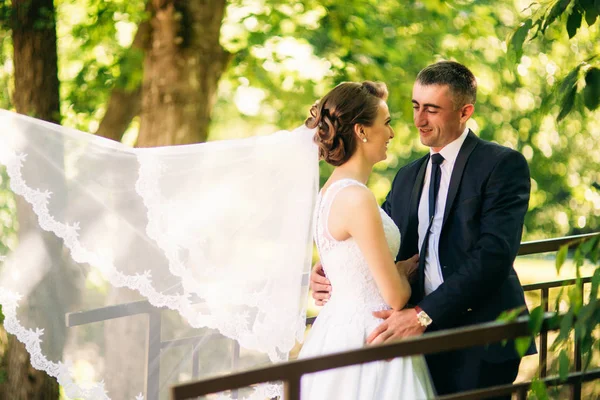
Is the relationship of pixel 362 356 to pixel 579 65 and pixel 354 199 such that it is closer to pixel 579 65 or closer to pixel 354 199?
pixel 354 199

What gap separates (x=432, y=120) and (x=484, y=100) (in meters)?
7.03

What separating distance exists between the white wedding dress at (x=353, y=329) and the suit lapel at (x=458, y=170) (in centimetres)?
21

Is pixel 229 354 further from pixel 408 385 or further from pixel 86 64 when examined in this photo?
pixel 86 64

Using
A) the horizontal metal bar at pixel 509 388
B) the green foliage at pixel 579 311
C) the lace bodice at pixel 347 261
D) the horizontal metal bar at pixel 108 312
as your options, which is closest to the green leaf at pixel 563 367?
the green foliage at pixel 579 311

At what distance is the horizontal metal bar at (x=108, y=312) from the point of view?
113 inches

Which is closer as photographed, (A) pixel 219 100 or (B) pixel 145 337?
(B) pixel 145 337

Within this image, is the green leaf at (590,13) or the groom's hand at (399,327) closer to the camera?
the green leaf at (590,13)

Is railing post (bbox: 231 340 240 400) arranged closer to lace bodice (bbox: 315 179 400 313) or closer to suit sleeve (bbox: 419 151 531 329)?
lace bodice (bbox: 315 179 400 313)

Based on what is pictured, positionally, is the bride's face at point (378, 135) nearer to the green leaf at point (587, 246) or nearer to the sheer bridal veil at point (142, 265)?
the sheer bridal veil at point (142, 265)

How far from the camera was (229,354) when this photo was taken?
9.85 ft

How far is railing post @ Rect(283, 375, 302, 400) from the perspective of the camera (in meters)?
1.74

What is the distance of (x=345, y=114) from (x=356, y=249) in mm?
478

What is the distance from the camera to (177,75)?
576 cm

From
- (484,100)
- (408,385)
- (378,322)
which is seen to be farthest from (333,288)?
(484,100)
